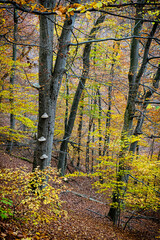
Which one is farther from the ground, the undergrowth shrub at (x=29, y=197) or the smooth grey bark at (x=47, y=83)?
the smooth grey bark at (x=47, y=83)

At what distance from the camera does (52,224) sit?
4.03 m

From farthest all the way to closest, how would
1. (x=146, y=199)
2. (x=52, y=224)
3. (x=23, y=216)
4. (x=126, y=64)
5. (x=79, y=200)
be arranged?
(x=126, y=64)
(x=79, y=200)
(x=146, y=199)
(x=52, y=224)
(x=23, y=216)

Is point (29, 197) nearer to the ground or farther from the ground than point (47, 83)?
nearer to the ground

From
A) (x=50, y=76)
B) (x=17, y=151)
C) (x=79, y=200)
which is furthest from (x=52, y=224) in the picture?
(x=17, y=151)

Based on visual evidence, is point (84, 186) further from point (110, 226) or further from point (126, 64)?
point (126, 64)

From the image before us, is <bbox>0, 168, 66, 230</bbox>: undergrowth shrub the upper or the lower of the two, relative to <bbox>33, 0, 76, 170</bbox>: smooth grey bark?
lower

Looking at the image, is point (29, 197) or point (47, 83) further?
point (47, 83)

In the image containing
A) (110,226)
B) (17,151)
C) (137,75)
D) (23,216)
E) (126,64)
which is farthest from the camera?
(126,64)

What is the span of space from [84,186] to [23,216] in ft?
28.3

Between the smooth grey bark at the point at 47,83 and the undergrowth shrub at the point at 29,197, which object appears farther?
the smooth grey bark at the point at 47,83

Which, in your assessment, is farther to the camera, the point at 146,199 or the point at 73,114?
the point at 73,114

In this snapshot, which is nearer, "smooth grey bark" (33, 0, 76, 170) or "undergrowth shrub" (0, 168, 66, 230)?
"undergrowth shrub" (0, 168, 66, 230)

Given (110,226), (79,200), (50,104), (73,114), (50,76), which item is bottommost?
(79,200)

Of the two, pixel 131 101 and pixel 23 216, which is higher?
pixel 131 101
